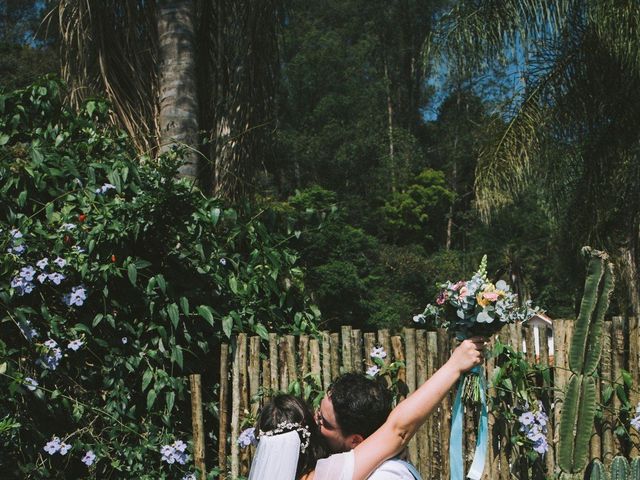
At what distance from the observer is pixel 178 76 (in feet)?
17.4

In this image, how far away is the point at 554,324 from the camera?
373 centimetres

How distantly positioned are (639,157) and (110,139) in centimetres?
715

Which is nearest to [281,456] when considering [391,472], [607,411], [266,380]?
[391,472]

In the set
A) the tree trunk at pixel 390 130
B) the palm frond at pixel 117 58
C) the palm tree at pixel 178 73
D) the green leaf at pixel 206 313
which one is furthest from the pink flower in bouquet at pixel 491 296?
the tree trunk at pixel 390 130

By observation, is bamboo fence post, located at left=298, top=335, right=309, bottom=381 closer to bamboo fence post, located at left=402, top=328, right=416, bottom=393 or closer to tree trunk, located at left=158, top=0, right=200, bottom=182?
bamboo fence post, located at left=402, top=328, right=416, bottom=393

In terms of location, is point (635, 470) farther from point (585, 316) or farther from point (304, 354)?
point (304, 354)

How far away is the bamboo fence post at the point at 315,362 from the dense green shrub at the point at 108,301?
0.36 m

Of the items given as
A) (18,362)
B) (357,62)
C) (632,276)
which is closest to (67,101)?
(18,362)

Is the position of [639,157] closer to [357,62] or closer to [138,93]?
[138,93]

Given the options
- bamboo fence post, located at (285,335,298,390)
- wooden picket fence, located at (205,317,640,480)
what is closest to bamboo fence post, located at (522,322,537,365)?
wooden picket fence, located at (205,317,640,480)

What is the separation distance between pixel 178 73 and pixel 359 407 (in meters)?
3.52

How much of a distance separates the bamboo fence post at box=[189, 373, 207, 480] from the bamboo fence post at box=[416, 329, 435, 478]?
1136mm

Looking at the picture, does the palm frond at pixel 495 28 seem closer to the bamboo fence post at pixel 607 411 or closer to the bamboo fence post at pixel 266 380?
the bamboo fence post at pixel 607 411

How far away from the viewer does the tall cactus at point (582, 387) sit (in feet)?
11.2
